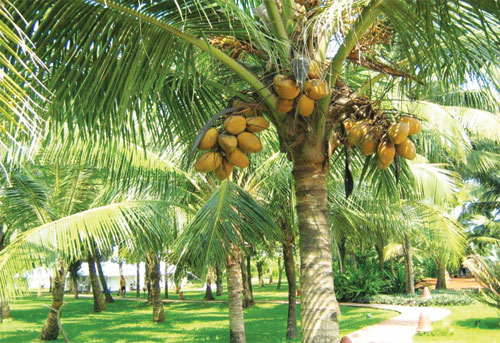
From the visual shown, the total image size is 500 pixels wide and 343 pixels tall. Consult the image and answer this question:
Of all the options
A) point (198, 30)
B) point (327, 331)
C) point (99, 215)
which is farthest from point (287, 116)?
point (99, 215)

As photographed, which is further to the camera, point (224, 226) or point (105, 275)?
point (105, 275)

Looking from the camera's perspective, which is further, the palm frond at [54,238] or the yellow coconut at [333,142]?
the palm frond at [54,238]

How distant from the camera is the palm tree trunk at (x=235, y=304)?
980cm

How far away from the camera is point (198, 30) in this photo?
3182 millimetres

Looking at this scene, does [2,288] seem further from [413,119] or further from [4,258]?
[413,119]

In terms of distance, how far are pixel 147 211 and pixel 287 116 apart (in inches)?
186

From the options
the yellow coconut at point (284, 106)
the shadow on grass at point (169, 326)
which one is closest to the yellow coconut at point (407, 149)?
the yellow coconut at point (284, 106)

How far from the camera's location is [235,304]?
9.98 metres

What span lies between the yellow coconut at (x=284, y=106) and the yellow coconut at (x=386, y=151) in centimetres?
61

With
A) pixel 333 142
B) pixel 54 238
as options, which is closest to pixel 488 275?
pixel 54 238

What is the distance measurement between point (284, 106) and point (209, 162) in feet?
1.99

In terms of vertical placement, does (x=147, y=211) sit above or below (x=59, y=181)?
below

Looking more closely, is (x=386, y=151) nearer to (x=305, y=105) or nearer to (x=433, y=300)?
(x=305, y=105)

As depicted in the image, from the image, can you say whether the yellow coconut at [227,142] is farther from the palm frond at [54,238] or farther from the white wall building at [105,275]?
the white wall building at [105,275]
